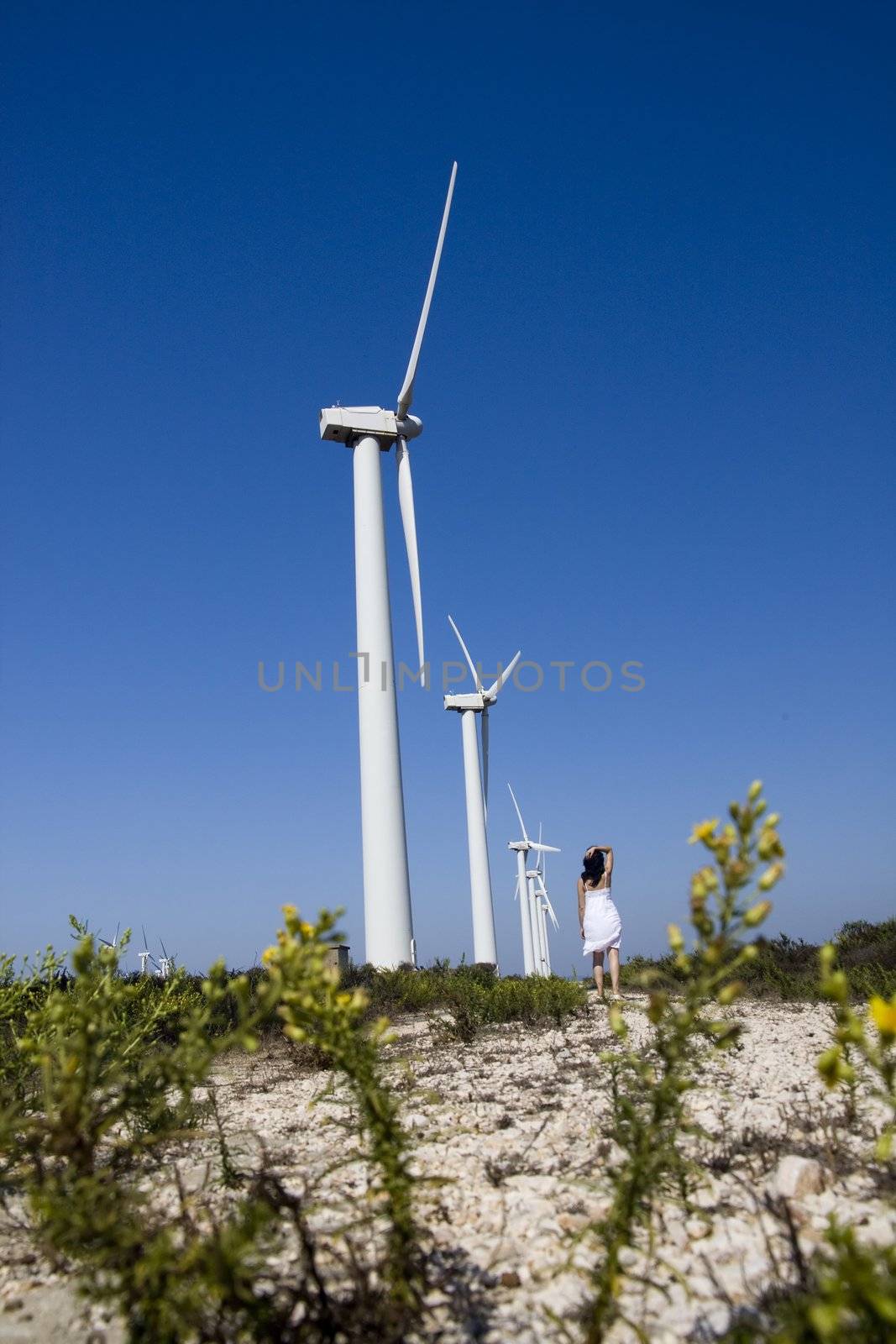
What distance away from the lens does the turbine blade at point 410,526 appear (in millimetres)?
20125

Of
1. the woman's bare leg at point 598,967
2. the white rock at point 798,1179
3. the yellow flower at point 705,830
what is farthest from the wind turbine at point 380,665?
the yellow flower at point 705,830

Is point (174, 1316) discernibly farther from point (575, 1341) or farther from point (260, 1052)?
point (260, 1052)

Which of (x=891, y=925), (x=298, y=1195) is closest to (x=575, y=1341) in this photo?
(x=298, y=1195)

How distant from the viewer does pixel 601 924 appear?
10195 mm

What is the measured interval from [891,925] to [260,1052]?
423 inches

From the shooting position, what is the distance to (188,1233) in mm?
2320

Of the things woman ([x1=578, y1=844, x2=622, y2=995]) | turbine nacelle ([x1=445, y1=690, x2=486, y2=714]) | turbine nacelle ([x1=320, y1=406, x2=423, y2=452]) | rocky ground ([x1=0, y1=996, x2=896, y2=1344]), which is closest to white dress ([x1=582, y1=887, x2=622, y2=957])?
woman ([x1=578, y1=844, x2=622, y2=995])

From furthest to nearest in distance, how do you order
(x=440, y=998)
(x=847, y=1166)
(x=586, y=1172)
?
(x=440, y=998)
(x=586, y=1172)
(x=847, y=1166)

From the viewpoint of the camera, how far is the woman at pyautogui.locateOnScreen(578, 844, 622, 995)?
10109 millimetres

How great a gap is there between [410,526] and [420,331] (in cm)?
534

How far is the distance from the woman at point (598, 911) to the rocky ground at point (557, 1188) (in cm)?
439

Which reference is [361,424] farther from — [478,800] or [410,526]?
[478,800]

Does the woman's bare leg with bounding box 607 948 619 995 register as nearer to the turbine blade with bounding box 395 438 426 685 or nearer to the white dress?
the white dress

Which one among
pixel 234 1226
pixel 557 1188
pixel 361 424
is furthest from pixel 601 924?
pixel 361 424
